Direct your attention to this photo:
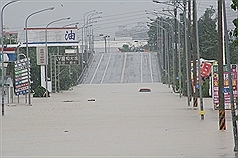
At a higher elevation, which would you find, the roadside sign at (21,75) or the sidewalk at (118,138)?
the roadside sign at (21,75)

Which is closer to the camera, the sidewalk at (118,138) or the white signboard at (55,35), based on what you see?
the sidewalk at (118,138)

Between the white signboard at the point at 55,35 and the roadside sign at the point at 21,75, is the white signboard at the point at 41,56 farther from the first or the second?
the white signboard at the point at 55,35

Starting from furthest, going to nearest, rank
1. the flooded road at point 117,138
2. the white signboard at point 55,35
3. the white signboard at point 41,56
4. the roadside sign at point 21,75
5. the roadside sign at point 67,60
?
the white signboard at point 55,35, the roadside sign at point 67,60, the white signboard at point 41,56, the roadside sign at point 21,75, the flooded road at point 117,138

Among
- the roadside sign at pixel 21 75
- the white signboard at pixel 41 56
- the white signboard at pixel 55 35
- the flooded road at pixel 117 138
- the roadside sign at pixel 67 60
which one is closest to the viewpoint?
the flooded road at pixel 117 138

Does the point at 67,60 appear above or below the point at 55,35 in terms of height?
below

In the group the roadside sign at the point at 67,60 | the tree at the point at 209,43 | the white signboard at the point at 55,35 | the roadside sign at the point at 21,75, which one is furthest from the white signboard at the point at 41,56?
the tree at the point at 209,43

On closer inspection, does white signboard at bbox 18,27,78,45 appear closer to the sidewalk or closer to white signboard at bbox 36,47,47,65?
white signboard at bbox 36,47,47,65

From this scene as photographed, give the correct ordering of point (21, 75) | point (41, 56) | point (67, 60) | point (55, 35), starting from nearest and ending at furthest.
Answer: point (21, 75), point (41, 56), point (67, 60), point (55, 35)

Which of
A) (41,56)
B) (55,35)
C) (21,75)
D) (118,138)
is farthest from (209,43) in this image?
(118,138)

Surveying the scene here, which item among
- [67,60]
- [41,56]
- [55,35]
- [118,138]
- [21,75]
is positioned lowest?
[118,138]

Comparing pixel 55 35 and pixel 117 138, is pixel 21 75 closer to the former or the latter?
pixel 117 138

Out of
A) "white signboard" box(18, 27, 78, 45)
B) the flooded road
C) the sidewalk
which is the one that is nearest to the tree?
"white signboard" box(18, 27, 78, 45)

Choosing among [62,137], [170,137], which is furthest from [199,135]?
[62,137]

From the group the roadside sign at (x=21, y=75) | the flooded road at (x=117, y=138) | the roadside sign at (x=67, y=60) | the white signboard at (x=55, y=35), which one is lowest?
the flooded road at (x=117, y=138)
